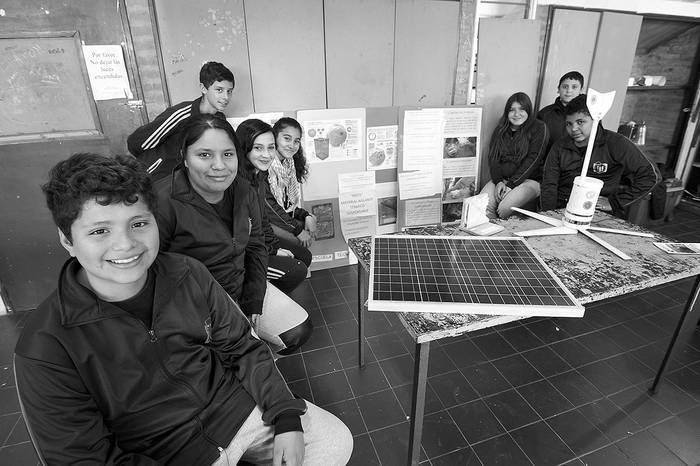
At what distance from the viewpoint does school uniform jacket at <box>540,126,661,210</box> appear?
9.19 feet

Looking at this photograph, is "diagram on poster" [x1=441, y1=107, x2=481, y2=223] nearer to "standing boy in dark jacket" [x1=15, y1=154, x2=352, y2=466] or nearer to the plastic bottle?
the plastic bottle

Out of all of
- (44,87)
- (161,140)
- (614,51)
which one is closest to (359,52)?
(161,140)

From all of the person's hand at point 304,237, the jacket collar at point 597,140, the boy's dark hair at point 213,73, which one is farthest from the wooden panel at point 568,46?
the boy's dark hair at point 213,73

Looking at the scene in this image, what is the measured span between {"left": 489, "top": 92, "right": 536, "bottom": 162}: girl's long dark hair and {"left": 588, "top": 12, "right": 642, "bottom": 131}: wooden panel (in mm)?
1021

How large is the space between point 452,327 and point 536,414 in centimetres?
114

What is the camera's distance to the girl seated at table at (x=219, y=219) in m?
1.60

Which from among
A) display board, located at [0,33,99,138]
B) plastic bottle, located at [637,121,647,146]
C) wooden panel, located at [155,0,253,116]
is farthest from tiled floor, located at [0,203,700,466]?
plastic bottle, located at [637,121,647,146]

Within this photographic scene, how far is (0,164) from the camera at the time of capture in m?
2.53

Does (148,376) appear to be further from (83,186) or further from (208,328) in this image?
(83,186)

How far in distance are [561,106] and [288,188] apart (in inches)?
103

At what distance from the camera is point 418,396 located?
1.40m

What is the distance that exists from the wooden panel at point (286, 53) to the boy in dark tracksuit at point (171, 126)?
403 mm

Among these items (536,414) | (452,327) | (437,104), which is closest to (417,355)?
(452,327)

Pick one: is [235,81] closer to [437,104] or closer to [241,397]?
[437,104]
